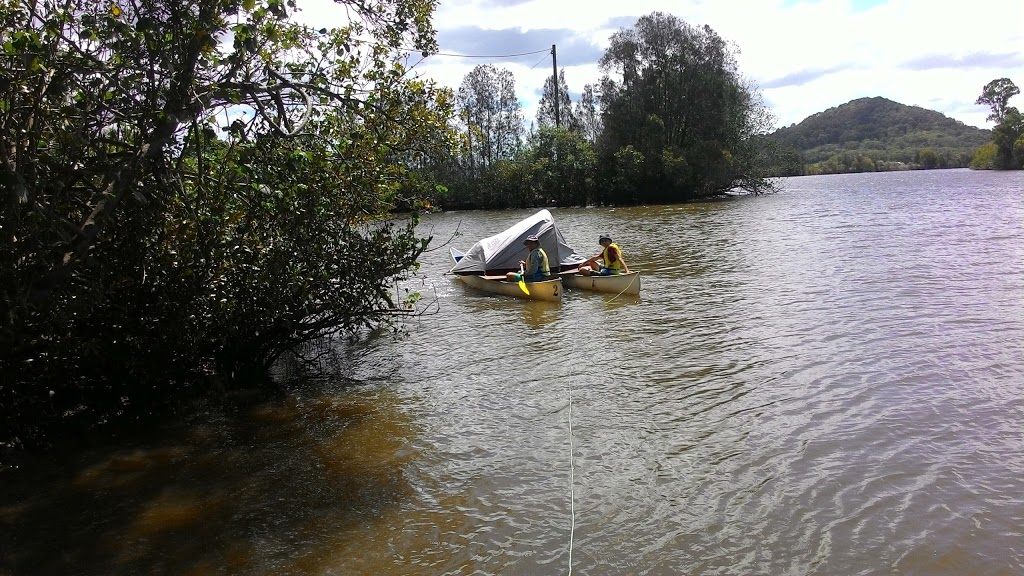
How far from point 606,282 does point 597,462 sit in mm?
9110

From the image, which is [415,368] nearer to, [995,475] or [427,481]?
[427,481]

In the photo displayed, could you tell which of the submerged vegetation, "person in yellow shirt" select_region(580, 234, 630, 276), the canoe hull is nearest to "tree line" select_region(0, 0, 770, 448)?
the submerged vegetation

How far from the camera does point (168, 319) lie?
7.86m

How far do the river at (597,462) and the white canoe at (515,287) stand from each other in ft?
7.34

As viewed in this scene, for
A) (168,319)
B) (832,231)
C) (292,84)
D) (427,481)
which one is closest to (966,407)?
(427,481)

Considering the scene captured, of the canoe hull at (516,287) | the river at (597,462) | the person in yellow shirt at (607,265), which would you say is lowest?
the river at (597,462)

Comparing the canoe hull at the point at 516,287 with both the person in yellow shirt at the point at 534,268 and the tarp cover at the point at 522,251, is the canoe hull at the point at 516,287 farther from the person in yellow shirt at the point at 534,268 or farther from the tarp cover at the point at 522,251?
the tarp cover at the point at 522,251

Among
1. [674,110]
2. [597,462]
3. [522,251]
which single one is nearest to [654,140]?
[674,110]

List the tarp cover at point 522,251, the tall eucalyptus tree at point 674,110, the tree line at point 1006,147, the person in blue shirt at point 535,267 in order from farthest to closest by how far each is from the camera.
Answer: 1. the tree line at point 1006,147
2. the tall eucalyptus tree at point 674,110
3. the tarp cover at point 522,251
4. the person in blue shirt at point 535,267

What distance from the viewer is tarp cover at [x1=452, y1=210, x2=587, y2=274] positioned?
18203 mm

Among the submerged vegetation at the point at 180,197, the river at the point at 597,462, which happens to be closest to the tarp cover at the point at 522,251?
the river at the point at 597,462

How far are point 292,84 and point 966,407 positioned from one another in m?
8.00

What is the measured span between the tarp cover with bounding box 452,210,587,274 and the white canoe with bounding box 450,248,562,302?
1.73 feet

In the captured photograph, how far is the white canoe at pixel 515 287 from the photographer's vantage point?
608 inches
